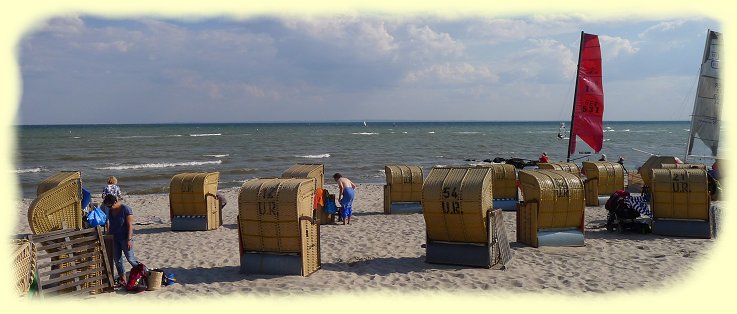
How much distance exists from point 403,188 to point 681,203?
279 inches

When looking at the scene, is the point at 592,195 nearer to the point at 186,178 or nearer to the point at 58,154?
the point at 186,178

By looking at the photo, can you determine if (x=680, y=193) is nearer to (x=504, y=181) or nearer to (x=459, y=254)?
(x=504, y=181)

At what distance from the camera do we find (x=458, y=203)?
370 inches

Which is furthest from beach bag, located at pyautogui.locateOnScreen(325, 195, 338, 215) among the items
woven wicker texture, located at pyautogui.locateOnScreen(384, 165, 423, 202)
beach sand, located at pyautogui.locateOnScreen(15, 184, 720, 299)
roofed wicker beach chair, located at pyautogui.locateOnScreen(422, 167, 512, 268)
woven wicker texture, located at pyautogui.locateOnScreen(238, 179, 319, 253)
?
woven wicker texture, located at pyautogui.locateOnScreen(238, 179, 319, 253)

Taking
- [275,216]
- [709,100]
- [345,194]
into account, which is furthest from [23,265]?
[709,100]

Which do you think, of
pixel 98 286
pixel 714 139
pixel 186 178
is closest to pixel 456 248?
pixel 98 286

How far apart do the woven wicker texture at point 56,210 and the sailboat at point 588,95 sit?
1687 centimetres

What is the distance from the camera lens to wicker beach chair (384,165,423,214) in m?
16.4

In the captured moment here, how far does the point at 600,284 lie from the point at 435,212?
2736mm

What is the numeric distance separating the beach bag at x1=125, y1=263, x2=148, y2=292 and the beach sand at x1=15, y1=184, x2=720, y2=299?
0.50ft

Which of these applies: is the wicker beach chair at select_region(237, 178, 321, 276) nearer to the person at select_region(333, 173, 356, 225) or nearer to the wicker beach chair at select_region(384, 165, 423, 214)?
the person at select_region(333, 173, 356, 225)

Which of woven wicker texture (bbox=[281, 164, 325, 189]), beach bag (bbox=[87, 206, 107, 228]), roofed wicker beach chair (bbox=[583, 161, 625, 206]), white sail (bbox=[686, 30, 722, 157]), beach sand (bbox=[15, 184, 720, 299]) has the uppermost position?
white sail (bbox=[686, 30, 722, 157])

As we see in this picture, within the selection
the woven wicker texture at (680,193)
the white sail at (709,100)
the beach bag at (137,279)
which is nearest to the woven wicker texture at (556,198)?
the woven wicker texture at (680,193)

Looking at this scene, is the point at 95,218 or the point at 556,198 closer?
the point at 95,218
